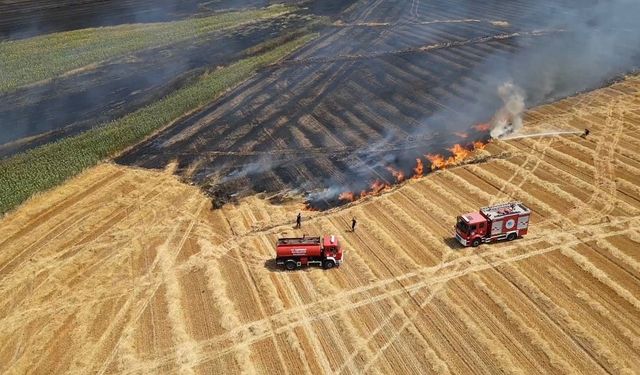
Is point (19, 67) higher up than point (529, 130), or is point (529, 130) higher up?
point (19, 67)

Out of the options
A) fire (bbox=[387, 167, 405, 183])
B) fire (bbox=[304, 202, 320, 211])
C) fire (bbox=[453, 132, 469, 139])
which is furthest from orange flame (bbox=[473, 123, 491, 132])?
fire (bbox=[304, 202, 320, 211])

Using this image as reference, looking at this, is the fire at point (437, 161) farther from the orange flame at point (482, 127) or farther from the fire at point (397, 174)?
the orange flame at point (482, 127)

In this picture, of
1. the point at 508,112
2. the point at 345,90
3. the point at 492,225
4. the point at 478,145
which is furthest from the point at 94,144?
the point at 508,112

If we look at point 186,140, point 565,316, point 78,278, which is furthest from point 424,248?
point 186,140

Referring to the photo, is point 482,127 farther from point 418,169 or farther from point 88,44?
point 88,44

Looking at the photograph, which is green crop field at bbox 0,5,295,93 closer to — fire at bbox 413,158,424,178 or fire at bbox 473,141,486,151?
fire at bbox 413,158,424,178

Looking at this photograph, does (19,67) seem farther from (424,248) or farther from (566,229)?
(566,229)

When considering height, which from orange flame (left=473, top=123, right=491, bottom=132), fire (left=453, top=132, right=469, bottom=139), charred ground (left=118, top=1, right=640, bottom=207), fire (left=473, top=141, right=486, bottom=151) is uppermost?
charred ground (left=118, top=1, right=640, bottom=207)
